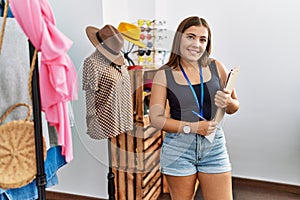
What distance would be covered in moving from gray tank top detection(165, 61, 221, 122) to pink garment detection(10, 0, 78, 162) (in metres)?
0.46

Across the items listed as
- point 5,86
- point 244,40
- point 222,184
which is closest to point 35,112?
point 5,86

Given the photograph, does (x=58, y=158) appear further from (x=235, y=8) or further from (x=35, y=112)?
(x=235, y=8)

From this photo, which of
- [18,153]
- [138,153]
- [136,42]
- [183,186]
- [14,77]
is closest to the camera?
[18,153]

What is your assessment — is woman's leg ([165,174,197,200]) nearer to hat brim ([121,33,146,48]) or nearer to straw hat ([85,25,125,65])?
straw hat ([85,25,125,65])

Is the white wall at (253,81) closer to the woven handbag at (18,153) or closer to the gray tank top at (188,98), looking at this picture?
the gray tank top at (188,98)

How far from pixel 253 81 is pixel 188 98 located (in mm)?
1344

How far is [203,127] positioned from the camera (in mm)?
1315

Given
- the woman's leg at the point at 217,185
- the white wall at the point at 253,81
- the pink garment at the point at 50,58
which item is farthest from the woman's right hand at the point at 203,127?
the white wall at the point at 253,81

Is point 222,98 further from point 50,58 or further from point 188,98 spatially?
point 50,58

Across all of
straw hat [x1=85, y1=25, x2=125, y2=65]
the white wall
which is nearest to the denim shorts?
straw hat [x1=85, y1=25, x2=125, y2=65]

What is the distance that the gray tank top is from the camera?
1.33m

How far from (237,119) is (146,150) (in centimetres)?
92

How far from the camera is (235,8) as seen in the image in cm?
249

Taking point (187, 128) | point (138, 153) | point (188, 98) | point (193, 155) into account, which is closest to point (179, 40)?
point (188, 98)
